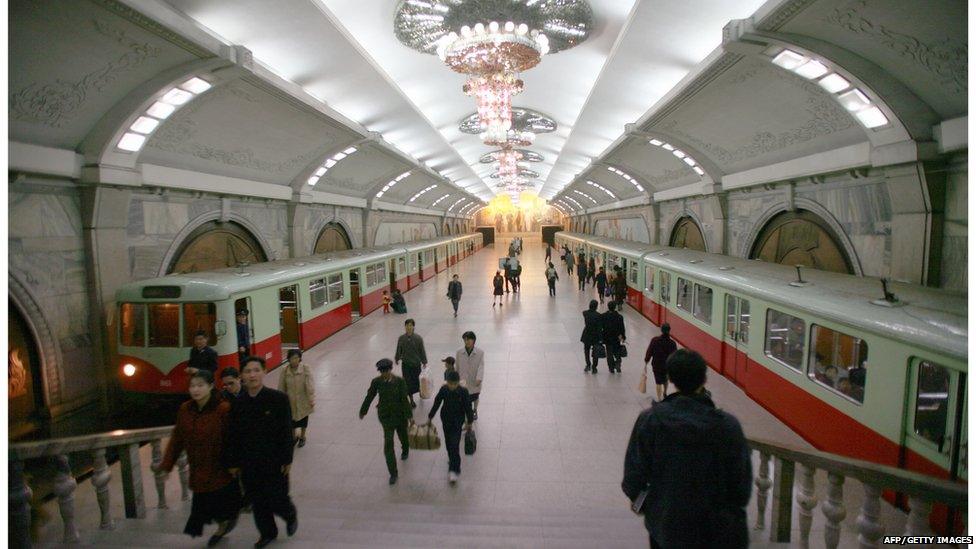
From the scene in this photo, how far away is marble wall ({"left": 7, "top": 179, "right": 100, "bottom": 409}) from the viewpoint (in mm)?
6559

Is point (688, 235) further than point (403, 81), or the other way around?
point (688, 235)

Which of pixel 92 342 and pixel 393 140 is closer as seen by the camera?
pixel 92 342

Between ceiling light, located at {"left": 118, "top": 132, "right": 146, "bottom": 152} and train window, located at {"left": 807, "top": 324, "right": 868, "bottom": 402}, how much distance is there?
959 centimetres

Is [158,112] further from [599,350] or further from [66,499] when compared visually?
[599,350]

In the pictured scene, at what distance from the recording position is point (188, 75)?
6766 mm

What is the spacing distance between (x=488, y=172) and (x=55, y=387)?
93.9 feet

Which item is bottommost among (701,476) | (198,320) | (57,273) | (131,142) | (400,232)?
(198,320)

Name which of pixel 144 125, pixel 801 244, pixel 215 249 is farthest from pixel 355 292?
pixel 801 244

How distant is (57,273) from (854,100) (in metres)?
11.2

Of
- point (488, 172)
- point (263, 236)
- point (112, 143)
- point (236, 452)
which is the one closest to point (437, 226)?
point (488, 172)

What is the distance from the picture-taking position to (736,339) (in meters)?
7.40

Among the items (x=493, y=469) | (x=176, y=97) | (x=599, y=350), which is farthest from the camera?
(x=599, y=350)

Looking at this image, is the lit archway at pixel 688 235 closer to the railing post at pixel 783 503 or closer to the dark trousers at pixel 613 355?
the dark trousers at pixel 613 355

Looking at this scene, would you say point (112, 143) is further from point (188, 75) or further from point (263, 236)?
point (263, 236)
